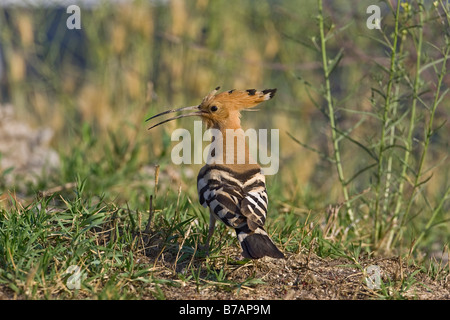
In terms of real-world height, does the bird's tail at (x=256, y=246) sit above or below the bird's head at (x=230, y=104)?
below

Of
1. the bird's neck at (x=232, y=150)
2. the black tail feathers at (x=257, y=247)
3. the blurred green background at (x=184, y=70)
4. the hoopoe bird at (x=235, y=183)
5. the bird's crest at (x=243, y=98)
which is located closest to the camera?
the black tail feathers at (x=257, y=247)

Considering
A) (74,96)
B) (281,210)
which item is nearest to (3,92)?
(74,96)

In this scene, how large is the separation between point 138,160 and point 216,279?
2.67 m

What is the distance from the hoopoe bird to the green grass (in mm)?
190

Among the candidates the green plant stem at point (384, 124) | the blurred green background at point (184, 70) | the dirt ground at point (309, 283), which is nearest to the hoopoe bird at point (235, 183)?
the dirt ground at point (309, 283)

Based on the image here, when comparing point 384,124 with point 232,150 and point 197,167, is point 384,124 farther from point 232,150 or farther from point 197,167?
point 197,167

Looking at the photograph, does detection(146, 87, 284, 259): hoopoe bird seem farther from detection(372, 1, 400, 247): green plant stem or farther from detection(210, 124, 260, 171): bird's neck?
detection(372, 1, 400, 247): green plant stem

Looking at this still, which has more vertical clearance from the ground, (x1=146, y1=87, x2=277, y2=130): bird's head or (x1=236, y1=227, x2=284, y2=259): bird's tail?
(x1=146, y1=87, x2=277, y2=130): bird's head

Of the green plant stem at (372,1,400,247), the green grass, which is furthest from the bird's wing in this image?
the green plant stem at (372,1,400,247)

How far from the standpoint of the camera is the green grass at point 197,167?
3.00 m

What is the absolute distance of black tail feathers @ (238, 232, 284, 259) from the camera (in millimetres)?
2812

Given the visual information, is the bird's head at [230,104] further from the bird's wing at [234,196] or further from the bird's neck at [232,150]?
the bird's wing at [234,196]

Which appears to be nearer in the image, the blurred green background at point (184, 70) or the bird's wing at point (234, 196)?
Result: the bird's wing at point (234, 196)
